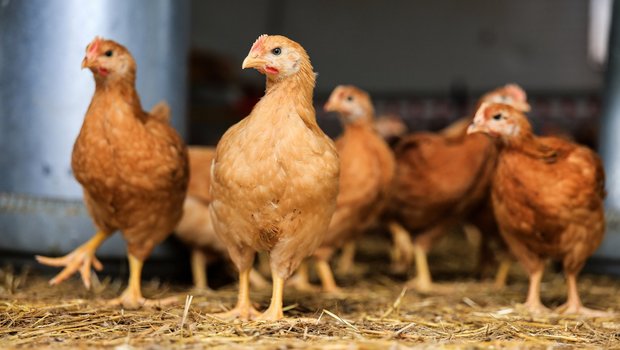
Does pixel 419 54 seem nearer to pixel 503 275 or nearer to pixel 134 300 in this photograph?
pixel 503 275

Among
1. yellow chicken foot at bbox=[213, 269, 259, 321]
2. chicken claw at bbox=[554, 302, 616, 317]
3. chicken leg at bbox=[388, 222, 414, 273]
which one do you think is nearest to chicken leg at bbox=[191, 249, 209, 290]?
yellow chicken foot at bbox=[213, 269, 259, 321]

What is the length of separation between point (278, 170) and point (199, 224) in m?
1.74

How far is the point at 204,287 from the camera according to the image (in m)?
4.82

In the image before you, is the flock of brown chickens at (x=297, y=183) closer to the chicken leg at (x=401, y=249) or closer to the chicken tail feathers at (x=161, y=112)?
the chicken tail feathers at (x=161, y=112)

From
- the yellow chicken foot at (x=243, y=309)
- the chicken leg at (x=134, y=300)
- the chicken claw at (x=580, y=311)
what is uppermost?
the yellow chicken foot at (x=243, y=309)

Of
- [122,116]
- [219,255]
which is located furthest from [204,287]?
[122,116]

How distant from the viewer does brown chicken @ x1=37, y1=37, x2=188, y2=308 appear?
363 centimetres

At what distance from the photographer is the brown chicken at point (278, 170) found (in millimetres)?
3166

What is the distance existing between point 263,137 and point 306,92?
311mm

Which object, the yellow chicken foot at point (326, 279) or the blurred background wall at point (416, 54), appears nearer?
the yellow chicken foot at point (326, 279)

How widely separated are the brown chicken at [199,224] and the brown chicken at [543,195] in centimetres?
173

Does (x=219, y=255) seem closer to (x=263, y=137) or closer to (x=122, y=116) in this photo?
(x=122, y=116)

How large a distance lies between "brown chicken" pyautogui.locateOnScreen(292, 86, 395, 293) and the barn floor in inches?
12.9

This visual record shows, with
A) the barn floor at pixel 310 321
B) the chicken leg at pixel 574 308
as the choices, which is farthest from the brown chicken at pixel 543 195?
the barn floor at pixel 310 321
